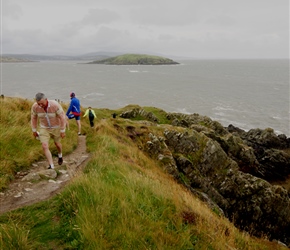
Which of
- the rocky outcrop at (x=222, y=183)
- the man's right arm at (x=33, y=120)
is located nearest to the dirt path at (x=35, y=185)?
the man's right arm at (x=33, y=120)

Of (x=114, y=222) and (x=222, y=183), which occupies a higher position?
(x=114, y=222)

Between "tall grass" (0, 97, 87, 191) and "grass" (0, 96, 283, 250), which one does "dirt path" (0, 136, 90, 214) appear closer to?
"tall grass" (0, 97, 87, 191)

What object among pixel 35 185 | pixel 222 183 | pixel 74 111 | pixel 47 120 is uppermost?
pixel 47 120

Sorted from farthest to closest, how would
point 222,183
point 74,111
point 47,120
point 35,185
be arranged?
point 222,183, point 74,111, point 47,120, point 35,185

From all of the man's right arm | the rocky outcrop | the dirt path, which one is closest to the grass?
the dirt path

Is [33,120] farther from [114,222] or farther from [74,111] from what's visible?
[74,111]

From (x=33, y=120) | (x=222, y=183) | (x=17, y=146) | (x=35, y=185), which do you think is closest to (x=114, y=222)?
(x=35, y=185)

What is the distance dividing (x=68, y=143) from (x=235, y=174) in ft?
45.0

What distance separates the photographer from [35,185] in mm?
8500

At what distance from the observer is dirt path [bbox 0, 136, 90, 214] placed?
24.1 feet

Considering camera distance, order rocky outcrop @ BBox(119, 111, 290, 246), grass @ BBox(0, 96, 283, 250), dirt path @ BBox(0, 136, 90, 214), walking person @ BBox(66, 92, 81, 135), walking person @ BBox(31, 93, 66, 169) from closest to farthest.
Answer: grass @ BBox(0, 96, 283, 250) < dirt path @ BBox(0, 136, 90, 214) < walking person @ BBox(31, 93, 66, 169) < walking person @ BBox(66, 92, 81, 135) < rocky outcrop @ BBox(119, 111, 290, 246)

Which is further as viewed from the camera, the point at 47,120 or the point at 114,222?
the point at 47,120

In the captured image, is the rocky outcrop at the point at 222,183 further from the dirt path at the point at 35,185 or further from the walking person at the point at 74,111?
the dirt path at the point at 35,185

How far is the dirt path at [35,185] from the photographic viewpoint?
7.33 metres
